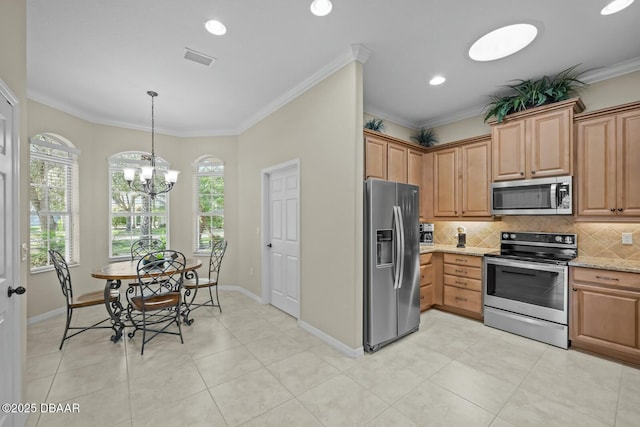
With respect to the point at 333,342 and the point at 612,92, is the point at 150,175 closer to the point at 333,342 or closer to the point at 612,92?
the point at 333,342

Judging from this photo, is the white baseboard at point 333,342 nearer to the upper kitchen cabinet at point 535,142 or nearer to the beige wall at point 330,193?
the beige wall at point 330,193

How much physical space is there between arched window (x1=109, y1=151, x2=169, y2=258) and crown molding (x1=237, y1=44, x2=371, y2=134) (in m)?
2.23

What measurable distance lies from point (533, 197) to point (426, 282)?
169cm

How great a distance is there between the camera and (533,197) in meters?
3.27

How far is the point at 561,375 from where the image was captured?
237 centimetres

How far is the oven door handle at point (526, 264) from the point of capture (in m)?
2.87

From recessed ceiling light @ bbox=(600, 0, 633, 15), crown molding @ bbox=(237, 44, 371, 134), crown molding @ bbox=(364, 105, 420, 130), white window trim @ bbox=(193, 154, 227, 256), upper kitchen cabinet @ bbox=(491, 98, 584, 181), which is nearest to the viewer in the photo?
recessed ceiling light @ bbox=(600, 0, 633, 15)

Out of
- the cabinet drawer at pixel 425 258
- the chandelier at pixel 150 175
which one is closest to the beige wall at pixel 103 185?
the chandelier at pixel 150 175

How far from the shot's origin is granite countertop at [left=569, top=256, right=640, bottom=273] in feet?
8.29

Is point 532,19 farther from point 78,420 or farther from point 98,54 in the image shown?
point 78,420

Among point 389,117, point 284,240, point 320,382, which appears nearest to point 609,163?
point 389,117

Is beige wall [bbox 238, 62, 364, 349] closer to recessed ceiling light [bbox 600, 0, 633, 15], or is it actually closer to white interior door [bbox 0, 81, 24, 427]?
recessed ceiling light [bbox 600, 0, 633, 15]

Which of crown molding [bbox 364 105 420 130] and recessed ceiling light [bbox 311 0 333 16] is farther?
crown molding [bbox 364 105 420 130]

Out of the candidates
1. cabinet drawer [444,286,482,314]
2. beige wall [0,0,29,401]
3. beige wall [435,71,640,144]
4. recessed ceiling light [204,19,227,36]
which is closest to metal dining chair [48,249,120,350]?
beige wall [0,0,29,401]
